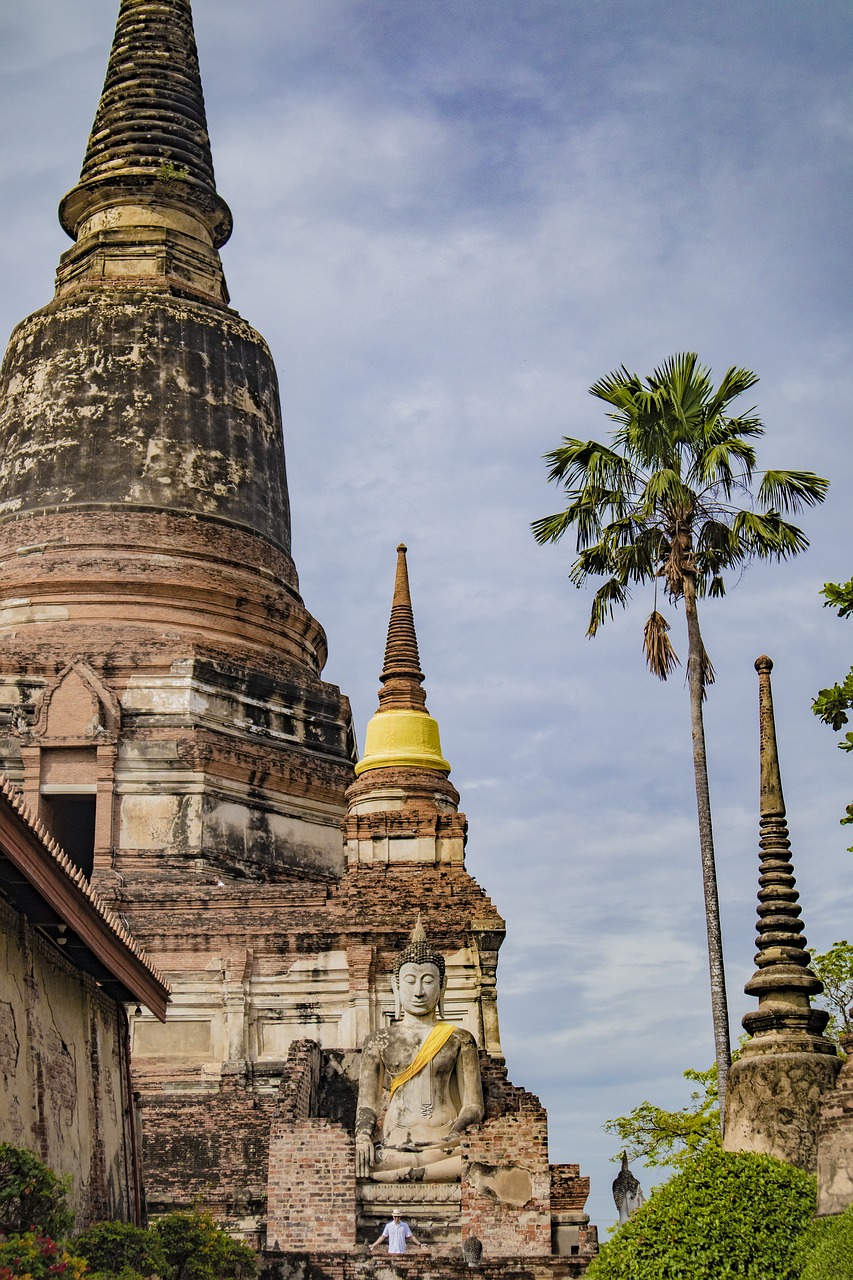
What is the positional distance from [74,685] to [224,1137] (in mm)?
8345

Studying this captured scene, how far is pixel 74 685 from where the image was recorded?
83.8ft

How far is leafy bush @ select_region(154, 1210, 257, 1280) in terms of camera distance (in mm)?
14500

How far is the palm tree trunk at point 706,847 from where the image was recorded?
1741cm

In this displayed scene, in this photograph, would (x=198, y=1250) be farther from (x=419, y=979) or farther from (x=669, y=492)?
(x=669, y=492)

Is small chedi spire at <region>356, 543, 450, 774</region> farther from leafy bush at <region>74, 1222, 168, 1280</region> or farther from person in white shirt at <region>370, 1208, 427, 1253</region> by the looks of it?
leafy bush at <region>74, 1222, 168, 1280</region>

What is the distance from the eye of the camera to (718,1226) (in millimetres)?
11352

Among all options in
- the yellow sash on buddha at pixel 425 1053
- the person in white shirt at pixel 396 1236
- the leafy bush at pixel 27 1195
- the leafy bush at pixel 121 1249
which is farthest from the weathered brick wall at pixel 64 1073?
the yellow sash on buddha at pixel 425 1053

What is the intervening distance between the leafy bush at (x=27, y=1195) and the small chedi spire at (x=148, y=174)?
21.8 metres

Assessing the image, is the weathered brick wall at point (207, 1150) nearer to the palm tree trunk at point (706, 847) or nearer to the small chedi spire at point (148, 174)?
the palm tree trunk at point (706, 847)

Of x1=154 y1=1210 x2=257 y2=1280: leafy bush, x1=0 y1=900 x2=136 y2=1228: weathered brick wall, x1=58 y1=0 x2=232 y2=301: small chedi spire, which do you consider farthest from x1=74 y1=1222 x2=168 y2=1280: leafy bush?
x1=58 y1=0 x2=232 y2=301: small chedi spire

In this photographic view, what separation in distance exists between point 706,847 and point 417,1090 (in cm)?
407

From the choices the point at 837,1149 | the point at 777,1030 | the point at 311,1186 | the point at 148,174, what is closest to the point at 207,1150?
the point at 311,1186

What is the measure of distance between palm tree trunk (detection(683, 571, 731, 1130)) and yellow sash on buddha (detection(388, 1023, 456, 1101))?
3.12 metres

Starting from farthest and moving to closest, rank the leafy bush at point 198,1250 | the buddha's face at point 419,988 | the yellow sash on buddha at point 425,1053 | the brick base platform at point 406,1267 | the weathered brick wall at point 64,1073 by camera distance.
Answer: the buddha's face at point 419,988, the yellow sash on buddha at point 425,1053, the brick base platform at point 406,1267, the leafy bush at point 198,1250, the weathered brick wall at point 64,1073
